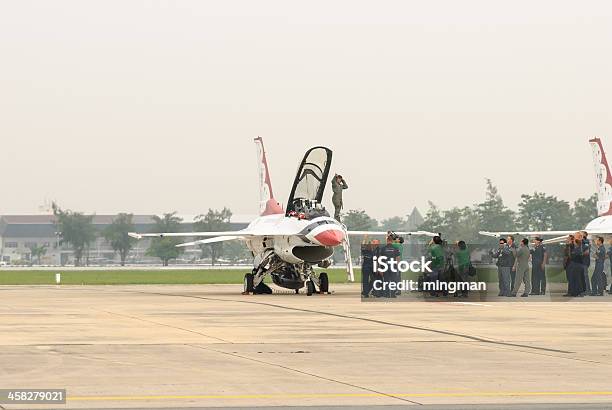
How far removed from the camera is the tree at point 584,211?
152m

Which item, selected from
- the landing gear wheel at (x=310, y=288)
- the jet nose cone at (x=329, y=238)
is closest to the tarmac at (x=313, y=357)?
the jet nose cone at (x=329, y=238)

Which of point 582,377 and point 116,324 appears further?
point 116,324

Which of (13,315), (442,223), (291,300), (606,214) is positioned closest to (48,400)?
(13,315)

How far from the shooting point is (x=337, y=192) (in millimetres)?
42688

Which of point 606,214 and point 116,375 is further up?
point 606,214

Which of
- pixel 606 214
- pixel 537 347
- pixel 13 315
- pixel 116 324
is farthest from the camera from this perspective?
pixel 606 214

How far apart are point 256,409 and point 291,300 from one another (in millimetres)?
25161

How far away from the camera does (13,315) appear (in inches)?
1147

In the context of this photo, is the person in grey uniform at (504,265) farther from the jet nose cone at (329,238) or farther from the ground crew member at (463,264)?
the jet nose cone at (329,238)

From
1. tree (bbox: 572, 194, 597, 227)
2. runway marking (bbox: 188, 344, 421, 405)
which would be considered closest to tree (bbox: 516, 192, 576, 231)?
tree (bbox: 572, 194, 597, 227)

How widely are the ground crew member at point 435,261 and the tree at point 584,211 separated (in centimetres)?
11789

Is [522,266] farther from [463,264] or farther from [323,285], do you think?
[323,285]

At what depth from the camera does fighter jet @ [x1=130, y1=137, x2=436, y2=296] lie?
40.9m

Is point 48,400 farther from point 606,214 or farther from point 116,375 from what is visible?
point 606,214
